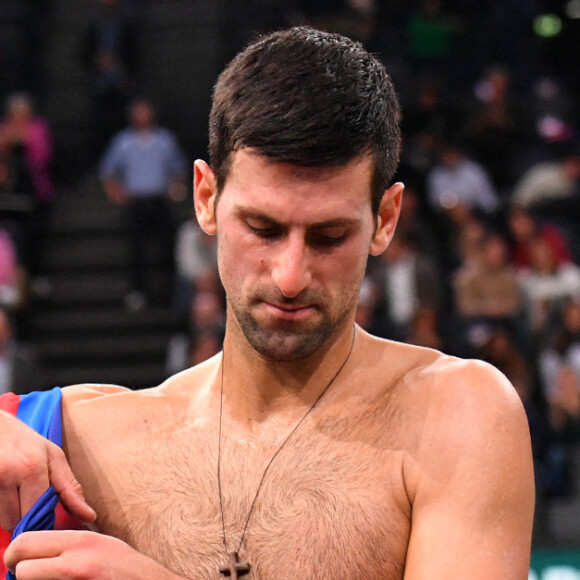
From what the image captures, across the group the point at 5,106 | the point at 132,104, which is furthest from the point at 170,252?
the point at 5,106

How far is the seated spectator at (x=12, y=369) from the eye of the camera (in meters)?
6.67

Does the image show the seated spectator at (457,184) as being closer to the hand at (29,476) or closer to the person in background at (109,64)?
the person in background at (109,64)

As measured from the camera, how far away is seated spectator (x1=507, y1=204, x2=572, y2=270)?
23.6 feet

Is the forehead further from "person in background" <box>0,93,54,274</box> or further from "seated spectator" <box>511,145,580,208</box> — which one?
"person in background" <box>0,93,54,274</box>

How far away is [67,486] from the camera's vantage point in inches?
82.9

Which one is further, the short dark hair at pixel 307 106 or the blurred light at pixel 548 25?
the blurred light at pixel 548 25

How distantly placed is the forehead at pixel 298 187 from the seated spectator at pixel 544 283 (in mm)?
4938

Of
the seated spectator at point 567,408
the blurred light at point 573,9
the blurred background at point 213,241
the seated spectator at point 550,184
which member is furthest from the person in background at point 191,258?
the blurred light at point 573,9

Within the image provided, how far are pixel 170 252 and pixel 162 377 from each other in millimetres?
1216

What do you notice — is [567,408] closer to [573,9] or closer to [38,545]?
[38,545]

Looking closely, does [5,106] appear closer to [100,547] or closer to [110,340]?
[110,340]

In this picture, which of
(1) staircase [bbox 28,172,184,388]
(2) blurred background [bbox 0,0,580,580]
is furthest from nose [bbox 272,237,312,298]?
(1) staircase [bbox 28,172,184,388]

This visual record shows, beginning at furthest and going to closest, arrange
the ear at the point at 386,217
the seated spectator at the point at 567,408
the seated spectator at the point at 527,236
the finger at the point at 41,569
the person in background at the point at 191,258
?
1. the person in background at the point at 191,258
2. the seated spectator at the point at 527,236
3. the seated spectator at the point at 567,408
4. the ear at the point at 386,217
5. the finger at the point at 41,569

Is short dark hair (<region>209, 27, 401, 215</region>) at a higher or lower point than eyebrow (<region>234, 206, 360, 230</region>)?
higher
